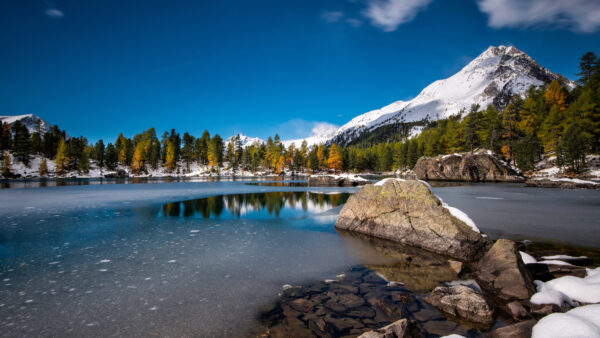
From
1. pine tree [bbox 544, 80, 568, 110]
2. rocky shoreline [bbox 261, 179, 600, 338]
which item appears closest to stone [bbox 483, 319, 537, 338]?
rocky shoreline [bbox 261, 179, 600, 338]

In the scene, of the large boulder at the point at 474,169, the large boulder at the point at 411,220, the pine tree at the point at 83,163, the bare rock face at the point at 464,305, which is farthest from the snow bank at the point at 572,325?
the pine tree at the point at 83,163

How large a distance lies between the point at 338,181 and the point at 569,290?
41.2m

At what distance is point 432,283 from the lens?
6879mm

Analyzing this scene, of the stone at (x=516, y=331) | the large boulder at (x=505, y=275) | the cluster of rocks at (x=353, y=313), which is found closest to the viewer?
the stone at (x=516, y=331)

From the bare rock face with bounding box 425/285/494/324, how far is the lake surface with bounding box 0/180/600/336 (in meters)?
2.85

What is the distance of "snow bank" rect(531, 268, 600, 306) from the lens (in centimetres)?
546

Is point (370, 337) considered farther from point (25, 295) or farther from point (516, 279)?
point (25, 295)

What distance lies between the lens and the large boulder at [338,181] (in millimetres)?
45969

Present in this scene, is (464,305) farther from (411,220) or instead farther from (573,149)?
(573,149)

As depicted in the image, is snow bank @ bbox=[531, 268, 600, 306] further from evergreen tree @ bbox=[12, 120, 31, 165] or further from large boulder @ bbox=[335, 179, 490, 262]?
evergreen tree @ bbox=[12, 120, 31, 165]

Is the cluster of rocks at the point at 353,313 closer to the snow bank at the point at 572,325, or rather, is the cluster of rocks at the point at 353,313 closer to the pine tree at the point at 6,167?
the snow bank at the point at 572,325

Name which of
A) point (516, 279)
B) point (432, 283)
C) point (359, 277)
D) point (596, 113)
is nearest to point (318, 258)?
point (359, 277)

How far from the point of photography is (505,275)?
257 inches

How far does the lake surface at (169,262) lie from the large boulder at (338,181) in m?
29.1
